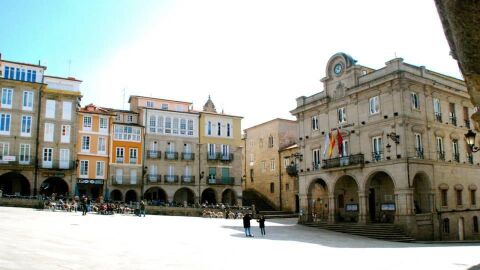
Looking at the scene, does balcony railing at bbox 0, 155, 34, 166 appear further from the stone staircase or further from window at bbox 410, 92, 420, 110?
window at bbox 410, 92, 420, 110

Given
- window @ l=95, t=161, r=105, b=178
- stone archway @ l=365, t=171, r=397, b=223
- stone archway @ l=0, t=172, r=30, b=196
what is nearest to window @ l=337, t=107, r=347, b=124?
stone archway @ l=365, t=171, r=397, b=223

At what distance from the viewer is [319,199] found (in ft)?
159

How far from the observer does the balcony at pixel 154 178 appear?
53.9m

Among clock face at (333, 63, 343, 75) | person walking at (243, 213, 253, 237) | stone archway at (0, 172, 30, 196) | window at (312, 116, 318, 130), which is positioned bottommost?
person walking at (243, 213, 253, 237)

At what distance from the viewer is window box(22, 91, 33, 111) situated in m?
47.9

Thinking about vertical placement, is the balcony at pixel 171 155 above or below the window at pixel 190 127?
below

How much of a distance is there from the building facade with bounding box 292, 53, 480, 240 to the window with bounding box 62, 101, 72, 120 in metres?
27.5

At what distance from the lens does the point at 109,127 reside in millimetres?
53031

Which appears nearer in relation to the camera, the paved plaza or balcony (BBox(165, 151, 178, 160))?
the paved plaza

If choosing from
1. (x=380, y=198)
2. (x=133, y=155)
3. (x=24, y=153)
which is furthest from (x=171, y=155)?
(x=380, y=198)

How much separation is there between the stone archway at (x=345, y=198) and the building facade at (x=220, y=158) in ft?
60.1

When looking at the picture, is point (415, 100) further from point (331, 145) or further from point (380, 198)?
point (380, 198)

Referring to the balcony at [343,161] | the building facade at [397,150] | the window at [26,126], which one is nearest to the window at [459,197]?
the building facade at [397,150]

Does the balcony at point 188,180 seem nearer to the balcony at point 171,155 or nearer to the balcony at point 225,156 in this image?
the balcony at point 171,155
